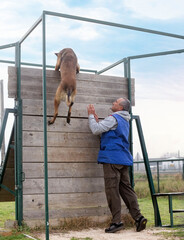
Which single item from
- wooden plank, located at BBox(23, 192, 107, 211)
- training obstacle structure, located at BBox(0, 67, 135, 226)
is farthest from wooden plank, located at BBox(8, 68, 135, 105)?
wooden plank, located at BBox(23, 192, 107, 211)

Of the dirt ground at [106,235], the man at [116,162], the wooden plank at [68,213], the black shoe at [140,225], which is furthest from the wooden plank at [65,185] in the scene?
the black shoe at [140,225]

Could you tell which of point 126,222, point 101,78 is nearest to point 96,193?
point 126,222

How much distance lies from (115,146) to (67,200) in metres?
0.97

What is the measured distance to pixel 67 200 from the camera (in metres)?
5.37

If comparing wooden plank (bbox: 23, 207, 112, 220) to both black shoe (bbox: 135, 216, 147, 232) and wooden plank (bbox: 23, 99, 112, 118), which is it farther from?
wooden plank (bbox: 23, 99, 112, 118)

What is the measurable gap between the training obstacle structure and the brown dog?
23cm

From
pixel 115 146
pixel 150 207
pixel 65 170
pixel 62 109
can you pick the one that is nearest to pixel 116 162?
pixel 115 146

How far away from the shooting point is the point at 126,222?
566cm

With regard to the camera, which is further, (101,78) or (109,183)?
(101,78)

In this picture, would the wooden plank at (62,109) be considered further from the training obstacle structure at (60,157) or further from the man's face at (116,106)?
the man's face at (116,106)

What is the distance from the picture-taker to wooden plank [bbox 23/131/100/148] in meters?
5.26

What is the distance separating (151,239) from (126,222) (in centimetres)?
104

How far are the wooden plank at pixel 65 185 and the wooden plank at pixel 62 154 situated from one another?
26 cm

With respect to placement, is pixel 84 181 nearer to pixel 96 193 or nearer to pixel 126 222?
pixel 96 193
